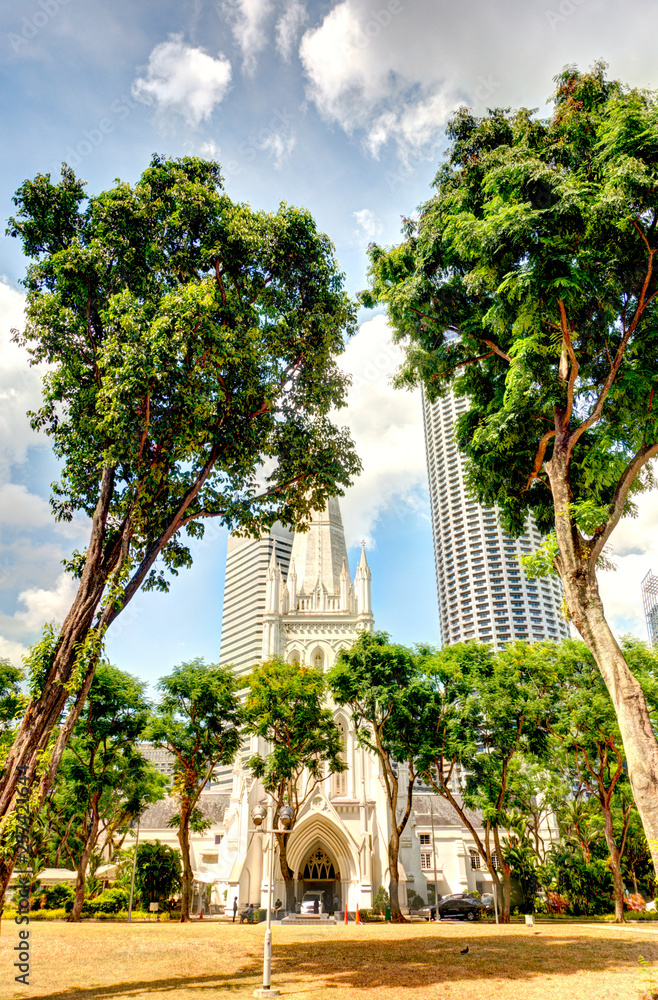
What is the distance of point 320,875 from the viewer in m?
42.9

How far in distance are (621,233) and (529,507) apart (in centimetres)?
654

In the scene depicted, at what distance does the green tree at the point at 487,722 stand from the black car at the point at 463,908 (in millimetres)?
7025

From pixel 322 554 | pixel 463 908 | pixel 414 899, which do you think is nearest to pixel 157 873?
pixel 463 908

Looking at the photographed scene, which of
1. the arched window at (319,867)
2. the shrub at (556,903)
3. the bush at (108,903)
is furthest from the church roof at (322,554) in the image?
the shrub at (556,903)

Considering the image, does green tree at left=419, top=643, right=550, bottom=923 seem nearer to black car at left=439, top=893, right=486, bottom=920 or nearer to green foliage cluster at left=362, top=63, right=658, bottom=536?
black car at left=439, top=893, right=486, bottom=920

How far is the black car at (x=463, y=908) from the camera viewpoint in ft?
116

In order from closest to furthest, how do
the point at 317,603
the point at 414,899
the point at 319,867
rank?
the point at 319,867 → the point at 414,899 → the point at 317,603

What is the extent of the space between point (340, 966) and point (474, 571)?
400 feet

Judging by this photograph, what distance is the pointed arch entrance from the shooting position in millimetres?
42344

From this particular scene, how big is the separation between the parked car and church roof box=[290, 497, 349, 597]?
73.7ft

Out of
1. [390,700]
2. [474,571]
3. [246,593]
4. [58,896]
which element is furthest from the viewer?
[246,593]

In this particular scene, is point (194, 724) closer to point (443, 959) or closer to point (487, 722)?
point (487, 722)

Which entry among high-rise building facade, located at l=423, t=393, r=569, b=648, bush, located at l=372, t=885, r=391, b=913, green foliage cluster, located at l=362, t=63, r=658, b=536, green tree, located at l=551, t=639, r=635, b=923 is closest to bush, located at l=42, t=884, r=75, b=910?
bush, located at l=372, t=885, r=391, b=913

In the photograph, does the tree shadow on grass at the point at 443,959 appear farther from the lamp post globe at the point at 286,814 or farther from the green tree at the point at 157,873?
the green tree at the point at 157,873
